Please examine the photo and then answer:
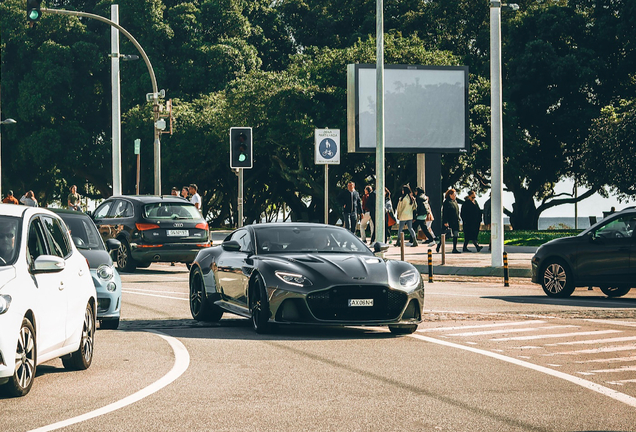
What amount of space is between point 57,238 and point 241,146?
47.2 feet

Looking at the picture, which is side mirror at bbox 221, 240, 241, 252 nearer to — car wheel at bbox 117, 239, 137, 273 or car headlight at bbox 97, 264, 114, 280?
car headlight at bbox 97, 264, 114, 280

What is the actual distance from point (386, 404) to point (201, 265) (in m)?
7.05

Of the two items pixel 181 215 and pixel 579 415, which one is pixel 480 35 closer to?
pixel 181 215

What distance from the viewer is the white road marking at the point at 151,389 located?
6957mm

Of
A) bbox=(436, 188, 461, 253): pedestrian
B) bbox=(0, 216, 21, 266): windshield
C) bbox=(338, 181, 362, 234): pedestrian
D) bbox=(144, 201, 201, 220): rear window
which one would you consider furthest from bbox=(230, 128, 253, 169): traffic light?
bbox=(0, 216, 21, 266): windshield

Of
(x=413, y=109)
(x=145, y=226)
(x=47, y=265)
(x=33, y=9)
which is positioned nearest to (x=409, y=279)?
(x=47, y=265)

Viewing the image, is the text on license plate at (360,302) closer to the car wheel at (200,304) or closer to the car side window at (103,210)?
the car wheel at (200,304)

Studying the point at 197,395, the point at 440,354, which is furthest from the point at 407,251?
the point at 197,395

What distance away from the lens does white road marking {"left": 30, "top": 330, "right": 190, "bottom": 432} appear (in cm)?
696

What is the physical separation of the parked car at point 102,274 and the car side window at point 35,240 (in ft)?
10.3

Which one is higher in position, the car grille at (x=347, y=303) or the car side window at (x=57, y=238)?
the car side window at (x=57, y=238)

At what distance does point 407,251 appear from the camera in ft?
98.5

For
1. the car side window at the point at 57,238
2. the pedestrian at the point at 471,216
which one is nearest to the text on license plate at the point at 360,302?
the car side window at the point at 57,238

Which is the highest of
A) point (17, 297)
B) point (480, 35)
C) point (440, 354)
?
point (480, 35)
